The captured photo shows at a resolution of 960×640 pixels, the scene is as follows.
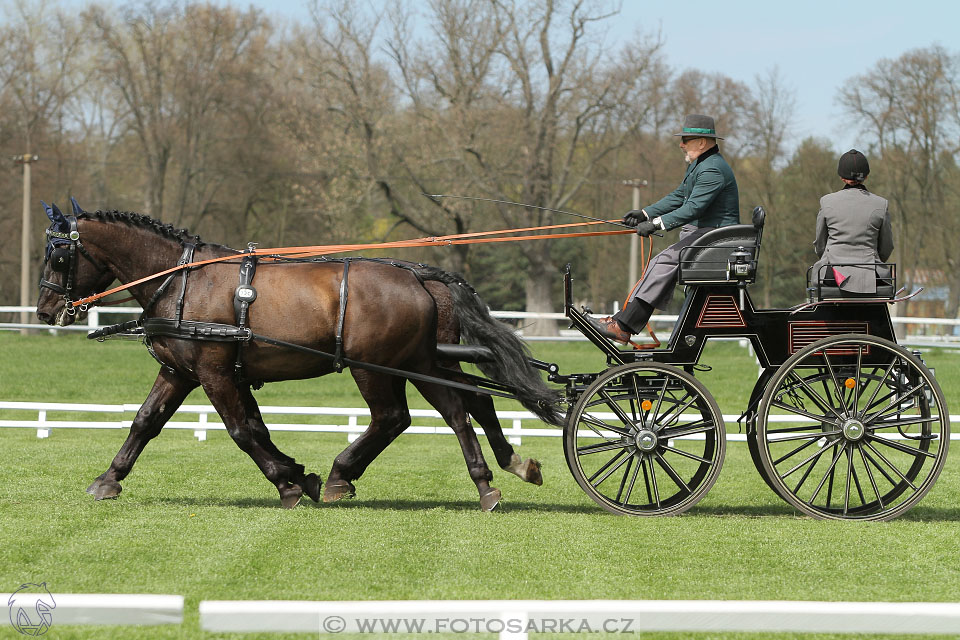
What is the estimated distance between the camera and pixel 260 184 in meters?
45.4

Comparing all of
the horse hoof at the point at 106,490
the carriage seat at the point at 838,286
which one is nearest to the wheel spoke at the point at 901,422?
the carriage seat at the point at 838,286

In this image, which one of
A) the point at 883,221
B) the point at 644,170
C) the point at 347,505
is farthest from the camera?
the point at 644,170

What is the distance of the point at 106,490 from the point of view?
788 centimetres

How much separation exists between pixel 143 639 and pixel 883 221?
204 inches

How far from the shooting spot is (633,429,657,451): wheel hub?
7.25m

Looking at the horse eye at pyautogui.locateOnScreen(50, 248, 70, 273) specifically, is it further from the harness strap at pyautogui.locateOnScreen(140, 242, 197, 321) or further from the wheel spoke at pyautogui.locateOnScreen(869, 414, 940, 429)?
the wheel spoke at pyautogui.locateOnScreen(869, 414, 940, 429)

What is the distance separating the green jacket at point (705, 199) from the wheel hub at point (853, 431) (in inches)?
59.3

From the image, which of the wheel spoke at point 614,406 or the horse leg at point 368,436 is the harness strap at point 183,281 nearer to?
the horse leg at point 368,436

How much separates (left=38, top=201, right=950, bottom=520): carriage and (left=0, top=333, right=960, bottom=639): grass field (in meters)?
0.38

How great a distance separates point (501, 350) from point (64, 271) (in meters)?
3.18

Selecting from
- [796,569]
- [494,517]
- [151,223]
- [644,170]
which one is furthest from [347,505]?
[644,170]

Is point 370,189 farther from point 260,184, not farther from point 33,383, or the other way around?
point 33,383

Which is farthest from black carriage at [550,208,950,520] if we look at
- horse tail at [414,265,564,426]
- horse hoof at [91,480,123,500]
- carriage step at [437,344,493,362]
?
horse hoof at [91,480,123,500]

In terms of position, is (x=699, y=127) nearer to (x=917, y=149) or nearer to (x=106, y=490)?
(x=106, y=490)
